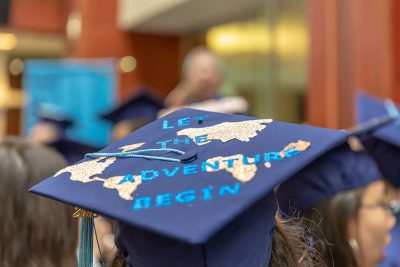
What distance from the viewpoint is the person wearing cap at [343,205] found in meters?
1.78

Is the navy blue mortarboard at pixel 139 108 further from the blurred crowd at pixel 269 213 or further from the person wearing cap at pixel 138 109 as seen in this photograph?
the blurred crowd at pixel 269 213

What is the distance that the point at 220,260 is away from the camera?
43.6 inches

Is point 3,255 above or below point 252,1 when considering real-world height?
below

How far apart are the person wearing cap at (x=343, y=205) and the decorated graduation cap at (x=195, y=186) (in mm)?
563

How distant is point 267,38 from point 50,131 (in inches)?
102

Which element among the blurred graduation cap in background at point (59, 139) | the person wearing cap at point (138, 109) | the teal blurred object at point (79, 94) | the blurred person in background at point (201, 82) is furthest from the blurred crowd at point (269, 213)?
the teal blurred object at point (79, 94)

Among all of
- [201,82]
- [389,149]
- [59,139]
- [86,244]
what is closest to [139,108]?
[201,82]

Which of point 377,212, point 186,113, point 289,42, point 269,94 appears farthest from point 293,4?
point 186,113

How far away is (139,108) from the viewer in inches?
160

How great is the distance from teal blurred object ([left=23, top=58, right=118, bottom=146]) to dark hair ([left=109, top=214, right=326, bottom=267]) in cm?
545

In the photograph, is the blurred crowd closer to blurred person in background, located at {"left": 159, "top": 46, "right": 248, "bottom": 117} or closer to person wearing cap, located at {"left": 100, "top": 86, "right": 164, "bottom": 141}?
blurred person in background, located at {"left": 159, "top": 46, "right": 248, "bottom": 117}

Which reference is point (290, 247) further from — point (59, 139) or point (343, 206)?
point (59, 139)

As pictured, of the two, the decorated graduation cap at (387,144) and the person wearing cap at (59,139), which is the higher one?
the decorated graduation cap at (387,144)

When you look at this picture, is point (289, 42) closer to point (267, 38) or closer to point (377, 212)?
point (267, 38)
